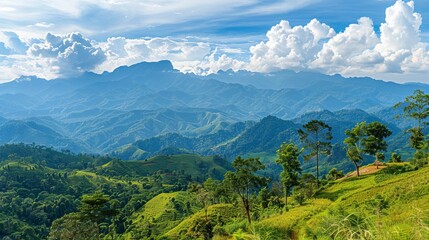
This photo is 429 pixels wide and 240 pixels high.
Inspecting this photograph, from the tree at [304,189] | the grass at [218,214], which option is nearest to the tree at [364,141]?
the tree at [304,189]

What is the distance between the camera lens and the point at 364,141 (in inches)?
2372

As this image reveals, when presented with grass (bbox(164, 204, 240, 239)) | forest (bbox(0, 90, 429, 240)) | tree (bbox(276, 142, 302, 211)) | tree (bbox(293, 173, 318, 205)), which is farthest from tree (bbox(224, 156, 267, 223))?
grass (bbox(164, 204, 240, 239))

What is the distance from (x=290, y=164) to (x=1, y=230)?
132m

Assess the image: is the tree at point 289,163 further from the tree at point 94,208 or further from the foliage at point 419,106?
the tree at point 94,208

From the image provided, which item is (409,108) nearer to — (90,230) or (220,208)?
(220,208)

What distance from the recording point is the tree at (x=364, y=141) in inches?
2357

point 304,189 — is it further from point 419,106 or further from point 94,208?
point 94,208

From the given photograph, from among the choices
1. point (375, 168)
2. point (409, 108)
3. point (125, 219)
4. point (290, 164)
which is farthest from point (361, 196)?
point (125, 219)

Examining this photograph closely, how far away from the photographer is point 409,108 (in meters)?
64.5

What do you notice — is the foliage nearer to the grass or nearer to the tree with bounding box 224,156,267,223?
the tree with bounding box 224,156,267,223

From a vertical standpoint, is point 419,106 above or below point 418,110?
above

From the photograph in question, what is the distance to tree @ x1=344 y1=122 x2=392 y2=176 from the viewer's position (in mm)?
59875

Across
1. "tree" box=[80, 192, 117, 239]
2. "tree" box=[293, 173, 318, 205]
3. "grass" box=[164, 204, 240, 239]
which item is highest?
"tree" box=[80, 192, 117, 239]

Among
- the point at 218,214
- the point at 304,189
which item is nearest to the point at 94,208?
the point at 304,189
